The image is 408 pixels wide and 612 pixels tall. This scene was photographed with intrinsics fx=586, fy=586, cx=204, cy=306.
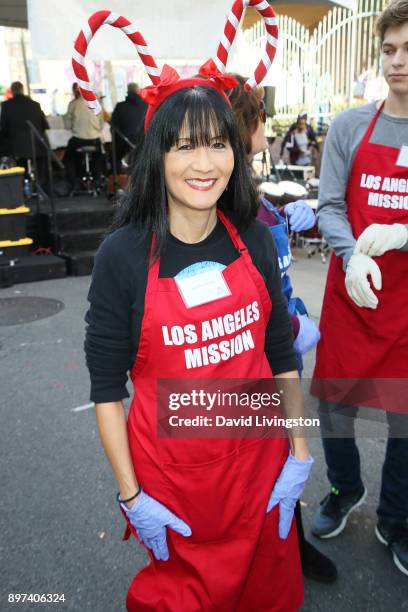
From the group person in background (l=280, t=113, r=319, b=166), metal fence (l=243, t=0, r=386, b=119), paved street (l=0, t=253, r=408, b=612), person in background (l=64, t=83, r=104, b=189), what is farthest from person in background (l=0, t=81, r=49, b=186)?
metal fence (l=243, t=0, r=386, b=119)

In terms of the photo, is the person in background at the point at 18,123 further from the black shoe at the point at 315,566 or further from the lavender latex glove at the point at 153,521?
the lavender latex glove at the point at 153,521

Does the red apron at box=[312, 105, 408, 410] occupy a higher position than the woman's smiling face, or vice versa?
the woman's smiling face

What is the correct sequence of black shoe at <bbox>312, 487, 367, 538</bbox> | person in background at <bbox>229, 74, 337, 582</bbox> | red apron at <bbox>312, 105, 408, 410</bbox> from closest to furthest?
person in background at <bbox>229, 74, 337, 582</bbox> < red apron at <bbox>312, 105, 408, 410</bbox> < black shoe at <bbox>312, 487, 367, 538</bbox>

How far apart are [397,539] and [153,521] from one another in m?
1.32

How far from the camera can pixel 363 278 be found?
1.93 metres

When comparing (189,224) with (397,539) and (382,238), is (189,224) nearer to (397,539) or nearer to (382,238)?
(382,238)

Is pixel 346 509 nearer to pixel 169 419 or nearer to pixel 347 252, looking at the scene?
pixel 347 252

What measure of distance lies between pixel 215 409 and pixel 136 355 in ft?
0.78

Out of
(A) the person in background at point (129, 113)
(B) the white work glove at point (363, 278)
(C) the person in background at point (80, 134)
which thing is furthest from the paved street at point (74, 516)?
(C) the person in background at point (80, 134)

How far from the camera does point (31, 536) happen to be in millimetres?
2477

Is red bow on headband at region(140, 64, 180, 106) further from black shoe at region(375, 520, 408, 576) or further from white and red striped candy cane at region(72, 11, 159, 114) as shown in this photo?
black shoe at region(375, 520, 408, 576)

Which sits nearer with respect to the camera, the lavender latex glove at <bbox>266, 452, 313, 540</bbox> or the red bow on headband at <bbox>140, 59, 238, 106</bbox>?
the red bow on headband at <bbox>140, 59, 238, 106</bbox>

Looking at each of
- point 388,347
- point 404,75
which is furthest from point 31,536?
point 404,75

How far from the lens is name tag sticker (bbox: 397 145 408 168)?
1980 millimetres
